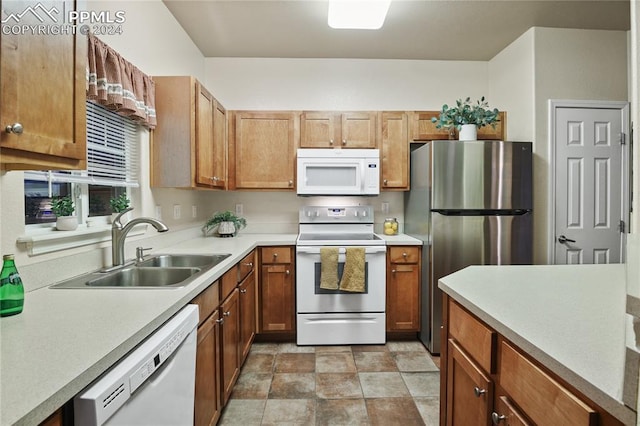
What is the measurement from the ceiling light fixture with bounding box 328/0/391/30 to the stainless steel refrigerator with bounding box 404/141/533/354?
1.00m

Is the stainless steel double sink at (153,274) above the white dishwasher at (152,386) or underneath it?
above

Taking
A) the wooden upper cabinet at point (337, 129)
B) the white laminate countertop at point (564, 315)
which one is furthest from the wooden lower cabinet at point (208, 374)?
the wooden upper cabinet at point (337, 129)

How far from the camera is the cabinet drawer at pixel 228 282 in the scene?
5.80ft

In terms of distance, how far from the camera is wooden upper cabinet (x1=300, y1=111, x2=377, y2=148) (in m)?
3.08

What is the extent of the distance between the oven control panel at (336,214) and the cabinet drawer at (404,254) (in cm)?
55

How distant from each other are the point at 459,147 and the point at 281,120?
157cm

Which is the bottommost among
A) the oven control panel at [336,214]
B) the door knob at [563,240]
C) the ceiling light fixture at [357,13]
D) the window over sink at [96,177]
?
the door knob at [563,240]

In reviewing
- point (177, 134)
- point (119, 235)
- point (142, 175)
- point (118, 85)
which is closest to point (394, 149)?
point (177, 134)

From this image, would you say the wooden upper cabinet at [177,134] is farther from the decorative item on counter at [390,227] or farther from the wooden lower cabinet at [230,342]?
Result: the decorative item on counter at [390,227]

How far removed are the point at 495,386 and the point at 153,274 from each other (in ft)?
5.36

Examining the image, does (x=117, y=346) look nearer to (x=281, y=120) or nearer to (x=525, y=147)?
(x=281, y=120)

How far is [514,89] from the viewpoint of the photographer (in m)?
3.05

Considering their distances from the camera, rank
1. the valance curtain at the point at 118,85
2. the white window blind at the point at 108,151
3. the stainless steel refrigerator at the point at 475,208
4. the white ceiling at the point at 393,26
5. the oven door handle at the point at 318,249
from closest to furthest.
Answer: the valance curtain at the point at 118,85 → the white window blind at the point at 108,151 → the white ceiling at the point at 393,26 → the stainless steel refrigerator at the point at 475,208 → the oven door handle at the point at 318,249

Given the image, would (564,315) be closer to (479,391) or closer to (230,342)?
(479,391)
